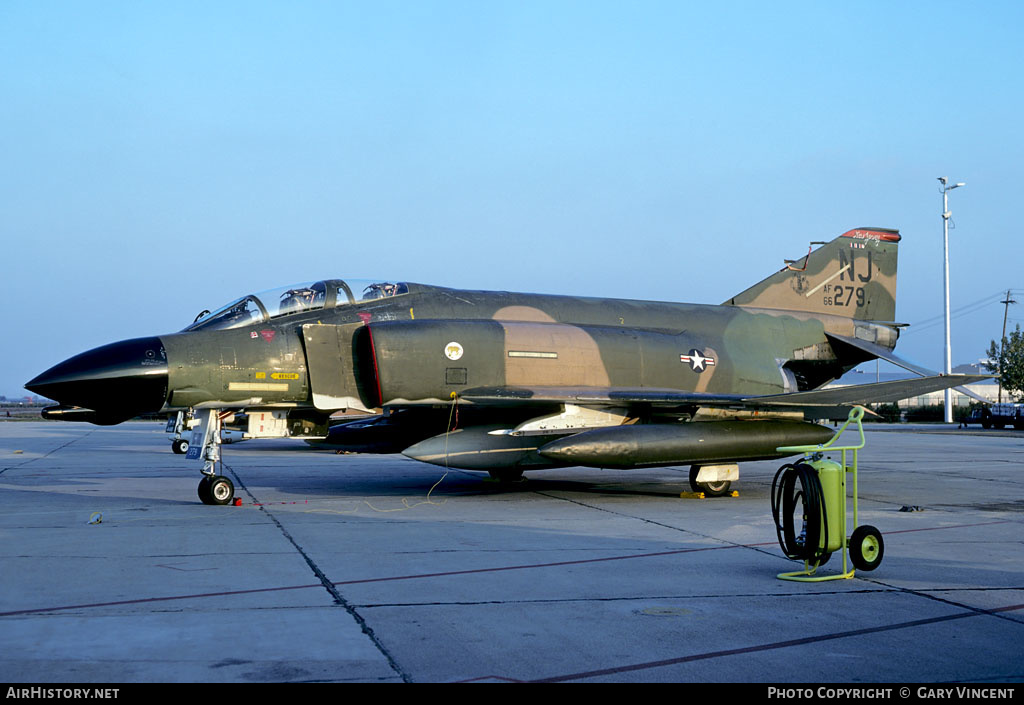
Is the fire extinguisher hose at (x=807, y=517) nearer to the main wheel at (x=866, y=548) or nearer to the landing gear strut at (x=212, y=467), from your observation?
the main wheel at (x=866, y=548)

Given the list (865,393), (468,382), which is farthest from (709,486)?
(468,382)

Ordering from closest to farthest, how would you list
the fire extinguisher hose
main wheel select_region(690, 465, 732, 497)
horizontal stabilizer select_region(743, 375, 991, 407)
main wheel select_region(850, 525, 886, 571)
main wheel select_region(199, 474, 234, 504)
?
the fire extinguisher hose
main wheel select_region(850, 525, 886, 571)
main wheel select_region(199, 474, 234, 504)
horizontal stabilizer select_region(743, 375, 991, 407)
main wheel select_region(690, 465, 732, 497)

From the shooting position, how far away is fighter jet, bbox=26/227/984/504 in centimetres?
1085

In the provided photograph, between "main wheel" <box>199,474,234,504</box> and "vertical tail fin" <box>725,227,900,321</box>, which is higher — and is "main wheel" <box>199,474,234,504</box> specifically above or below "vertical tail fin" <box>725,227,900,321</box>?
below

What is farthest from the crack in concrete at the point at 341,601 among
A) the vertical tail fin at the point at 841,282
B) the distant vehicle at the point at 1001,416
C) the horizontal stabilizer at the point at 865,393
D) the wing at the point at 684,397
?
the distant vehicle at the point at 1001,416

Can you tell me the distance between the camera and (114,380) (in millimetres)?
10164

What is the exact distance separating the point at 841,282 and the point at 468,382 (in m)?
7.60

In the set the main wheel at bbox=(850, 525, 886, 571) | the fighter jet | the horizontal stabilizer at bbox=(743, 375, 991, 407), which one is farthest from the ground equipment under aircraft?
the horizontal stabilizer at bbox=(743, 375, 991, 407)

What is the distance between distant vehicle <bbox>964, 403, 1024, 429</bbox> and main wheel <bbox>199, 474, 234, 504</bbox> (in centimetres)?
3937

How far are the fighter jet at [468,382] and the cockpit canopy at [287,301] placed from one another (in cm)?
2

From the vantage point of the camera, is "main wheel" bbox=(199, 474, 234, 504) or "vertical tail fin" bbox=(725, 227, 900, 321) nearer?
"main wheel" bbox=(199, 474, 234, 504)

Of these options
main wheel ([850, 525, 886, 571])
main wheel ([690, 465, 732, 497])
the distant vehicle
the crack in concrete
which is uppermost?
main wheel ([850, 525, 886, 571])

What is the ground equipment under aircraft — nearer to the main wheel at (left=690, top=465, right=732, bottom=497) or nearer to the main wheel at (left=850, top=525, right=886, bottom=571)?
the main wheel at (left=850, top=525, right=886, bottom=571)

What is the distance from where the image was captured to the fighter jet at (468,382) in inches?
427
